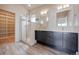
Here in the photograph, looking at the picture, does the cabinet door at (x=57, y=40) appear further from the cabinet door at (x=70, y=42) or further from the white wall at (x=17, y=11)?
the white wall at (x=17, y=11)

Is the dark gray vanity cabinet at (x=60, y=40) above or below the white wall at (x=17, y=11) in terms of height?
below

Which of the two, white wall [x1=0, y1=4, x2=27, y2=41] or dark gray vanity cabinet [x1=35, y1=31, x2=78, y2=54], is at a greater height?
white wall [x1=0, y1=4, x2=27, y2=41]

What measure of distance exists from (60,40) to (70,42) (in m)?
0.19

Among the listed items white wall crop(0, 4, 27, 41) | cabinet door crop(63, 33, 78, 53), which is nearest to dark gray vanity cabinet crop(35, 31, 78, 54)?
cabinet door crop(63, 33, 78, 53)

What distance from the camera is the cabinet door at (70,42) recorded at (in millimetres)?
2125

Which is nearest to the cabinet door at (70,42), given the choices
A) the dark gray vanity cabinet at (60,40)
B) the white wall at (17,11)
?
the dark gray vanity cabinet at (60,40)

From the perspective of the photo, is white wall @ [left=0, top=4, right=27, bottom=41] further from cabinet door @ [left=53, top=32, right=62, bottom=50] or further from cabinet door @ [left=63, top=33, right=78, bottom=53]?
cabinet door @ [left=63, top=33, right=78, bottom=53]

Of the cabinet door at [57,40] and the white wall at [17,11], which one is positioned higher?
the white wall at [17,11]

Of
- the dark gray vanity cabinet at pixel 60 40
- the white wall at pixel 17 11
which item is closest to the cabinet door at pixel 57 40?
the dark gray vanity cabinet at pixel 60 40

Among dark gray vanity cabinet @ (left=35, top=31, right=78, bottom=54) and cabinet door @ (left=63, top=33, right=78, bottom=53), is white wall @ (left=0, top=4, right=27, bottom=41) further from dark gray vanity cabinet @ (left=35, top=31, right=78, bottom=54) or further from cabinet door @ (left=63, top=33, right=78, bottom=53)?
cabinet door @ (left=63, top=33, right=78, bottom=53)

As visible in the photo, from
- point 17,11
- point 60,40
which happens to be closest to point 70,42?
point 60,40

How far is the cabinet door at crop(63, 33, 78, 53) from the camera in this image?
2125 mm

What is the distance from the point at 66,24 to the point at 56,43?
419mm
